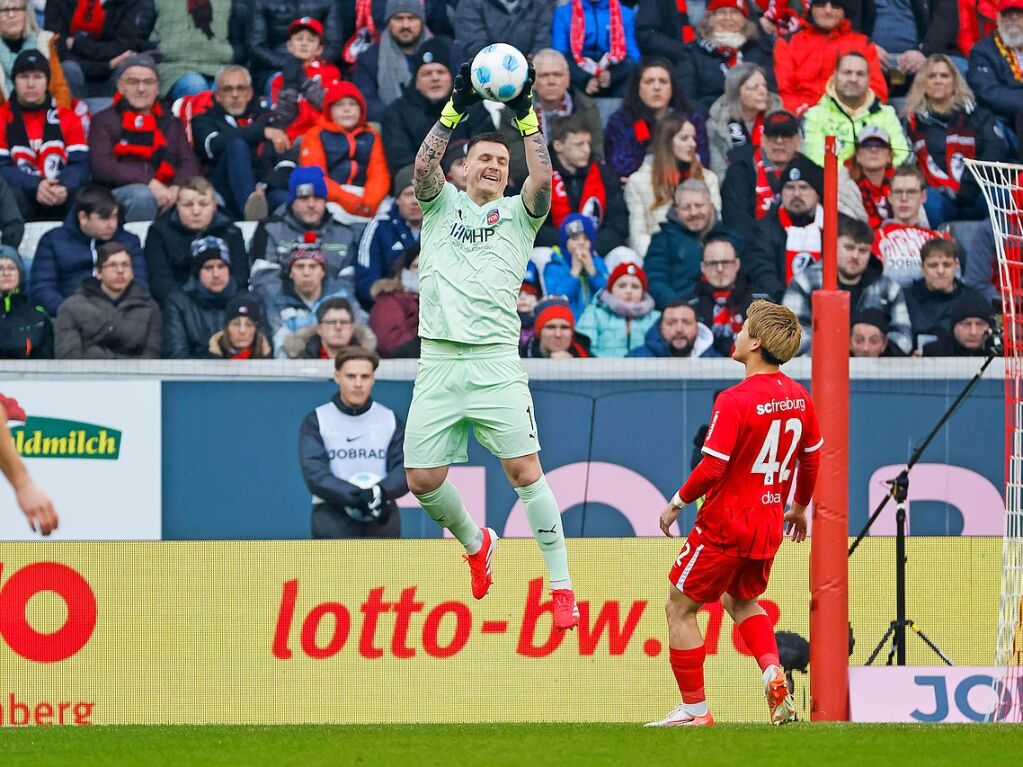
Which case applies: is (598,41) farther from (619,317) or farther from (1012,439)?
(1012,439)

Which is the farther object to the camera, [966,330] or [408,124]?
[408,124]

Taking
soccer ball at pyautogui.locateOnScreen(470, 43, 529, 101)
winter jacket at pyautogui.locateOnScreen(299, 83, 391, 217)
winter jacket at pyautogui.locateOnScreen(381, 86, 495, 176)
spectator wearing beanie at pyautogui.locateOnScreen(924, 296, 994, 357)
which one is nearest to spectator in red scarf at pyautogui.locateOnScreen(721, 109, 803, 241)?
spectator wearing beanie at pyautogui.locateOnScreen(924, 296, 994, 357)

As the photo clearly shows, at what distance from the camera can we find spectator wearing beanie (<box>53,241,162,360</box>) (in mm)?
11305

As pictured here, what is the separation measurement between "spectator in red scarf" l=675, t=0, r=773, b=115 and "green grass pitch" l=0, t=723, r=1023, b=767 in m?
7.23

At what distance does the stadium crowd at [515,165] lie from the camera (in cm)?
1159

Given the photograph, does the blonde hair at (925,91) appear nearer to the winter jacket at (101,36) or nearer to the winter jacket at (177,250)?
the winter jacket at (177,250)

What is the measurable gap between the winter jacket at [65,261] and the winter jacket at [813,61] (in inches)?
215

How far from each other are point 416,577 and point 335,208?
145 inches

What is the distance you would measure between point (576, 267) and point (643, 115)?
1686 millimetres

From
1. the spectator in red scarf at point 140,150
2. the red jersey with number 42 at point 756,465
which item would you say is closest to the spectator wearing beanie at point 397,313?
the spectator in red scarf at point 140,150

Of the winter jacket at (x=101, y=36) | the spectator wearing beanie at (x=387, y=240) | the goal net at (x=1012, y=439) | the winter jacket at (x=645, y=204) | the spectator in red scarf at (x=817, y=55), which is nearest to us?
the goal net at (x=1012, y=439)

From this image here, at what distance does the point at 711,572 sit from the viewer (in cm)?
716

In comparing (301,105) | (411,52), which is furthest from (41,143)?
(411,52)

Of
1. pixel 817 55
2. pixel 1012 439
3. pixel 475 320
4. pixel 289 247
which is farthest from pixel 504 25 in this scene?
pixel 475 320
